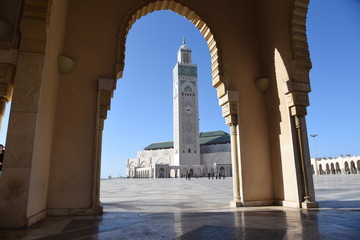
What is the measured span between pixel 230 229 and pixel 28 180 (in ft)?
7.83

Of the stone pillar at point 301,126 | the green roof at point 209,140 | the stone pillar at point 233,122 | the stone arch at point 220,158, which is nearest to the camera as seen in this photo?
the stone pillar at point 301,126

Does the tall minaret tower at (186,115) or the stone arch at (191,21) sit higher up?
the tall minaret tower at (186,115)

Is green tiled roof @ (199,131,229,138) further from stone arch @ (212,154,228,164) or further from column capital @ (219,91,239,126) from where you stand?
column capital @ (219,91,239,126)

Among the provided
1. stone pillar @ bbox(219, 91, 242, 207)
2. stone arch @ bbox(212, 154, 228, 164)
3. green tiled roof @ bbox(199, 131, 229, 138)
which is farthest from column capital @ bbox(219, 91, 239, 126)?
green tiled roof @ bbox(199, 131, 229, 138)

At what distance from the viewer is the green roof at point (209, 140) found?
6283 cm

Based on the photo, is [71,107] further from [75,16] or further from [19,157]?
[75,16]

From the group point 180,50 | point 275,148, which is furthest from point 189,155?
point 275,148

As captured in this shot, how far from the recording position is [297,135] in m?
4.55

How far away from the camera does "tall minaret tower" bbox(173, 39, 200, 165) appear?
5491cm

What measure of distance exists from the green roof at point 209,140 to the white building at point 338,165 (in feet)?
76.0

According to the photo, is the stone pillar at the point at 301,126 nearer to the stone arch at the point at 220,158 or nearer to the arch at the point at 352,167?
the arch at the point at 352,167

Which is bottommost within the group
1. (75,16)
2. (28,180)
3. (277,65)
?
(28,180)

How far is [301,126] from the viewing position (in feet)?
14.8

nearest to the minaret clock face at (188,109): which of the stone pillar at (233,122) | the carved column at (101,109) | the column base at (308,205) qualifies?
the stone pillar at (233,122)
